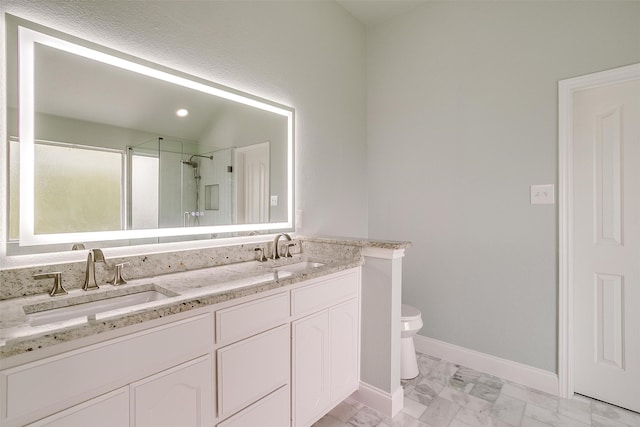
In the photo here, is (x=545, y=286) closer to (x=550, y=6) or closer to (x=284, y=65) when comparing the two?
(x=550, y=6)

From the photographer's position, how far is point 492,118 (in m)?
2.28

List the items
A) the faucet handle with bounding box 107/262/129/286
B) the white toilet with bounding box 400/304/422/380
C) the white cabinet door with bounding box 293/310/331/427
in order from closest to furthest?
the faucet handle with bounding box 107/262/129/286 < the white cabinet door with bounding box 293/310/331/427 < the white toilet with bounding box 400/304/422/380

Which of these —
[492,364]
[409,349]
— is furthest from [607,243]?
[409,349]

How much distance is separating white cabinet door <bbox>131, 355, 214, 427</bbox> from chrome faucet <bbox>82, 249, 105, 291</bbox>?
0.53 m

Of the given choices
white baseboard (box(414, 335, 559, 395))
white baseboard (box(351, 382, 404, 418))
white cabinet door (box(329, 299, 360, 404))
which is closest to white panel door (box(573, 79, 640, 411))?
white baseboard (box(414, 335, 559, 395))

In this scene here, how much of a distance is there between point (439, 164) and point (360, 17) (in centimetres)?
155

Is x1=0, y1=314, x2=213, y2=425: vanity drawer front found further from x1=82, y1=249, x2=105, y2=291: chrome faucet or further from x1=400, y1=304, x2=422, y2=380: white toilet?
x1=400, y1=304, x2=422, y2=380: white toilet

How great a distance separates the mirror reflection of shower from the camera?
66.8 inches

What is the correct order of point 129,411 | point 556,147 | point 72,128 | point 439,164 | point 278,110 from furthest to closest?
1. point 439,164
2. point 278,110
3. point 556,147
4. point 72,128
5. point 129,411

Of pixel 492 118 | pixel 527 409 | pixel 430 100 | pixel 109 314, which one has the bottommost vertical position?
pixel 527 409

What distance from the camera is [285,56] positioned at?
220 cm

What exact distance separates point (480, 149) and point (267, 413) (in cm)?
223

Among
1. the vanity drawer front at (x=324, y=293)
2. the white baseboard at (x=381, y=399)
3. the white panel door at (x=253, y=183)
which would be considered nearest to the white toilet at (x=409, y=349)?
the white baseboard at (x=381, y=399)

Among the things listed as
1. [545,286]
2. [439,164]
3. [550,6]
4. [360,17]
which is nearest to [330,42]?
[360,17]
